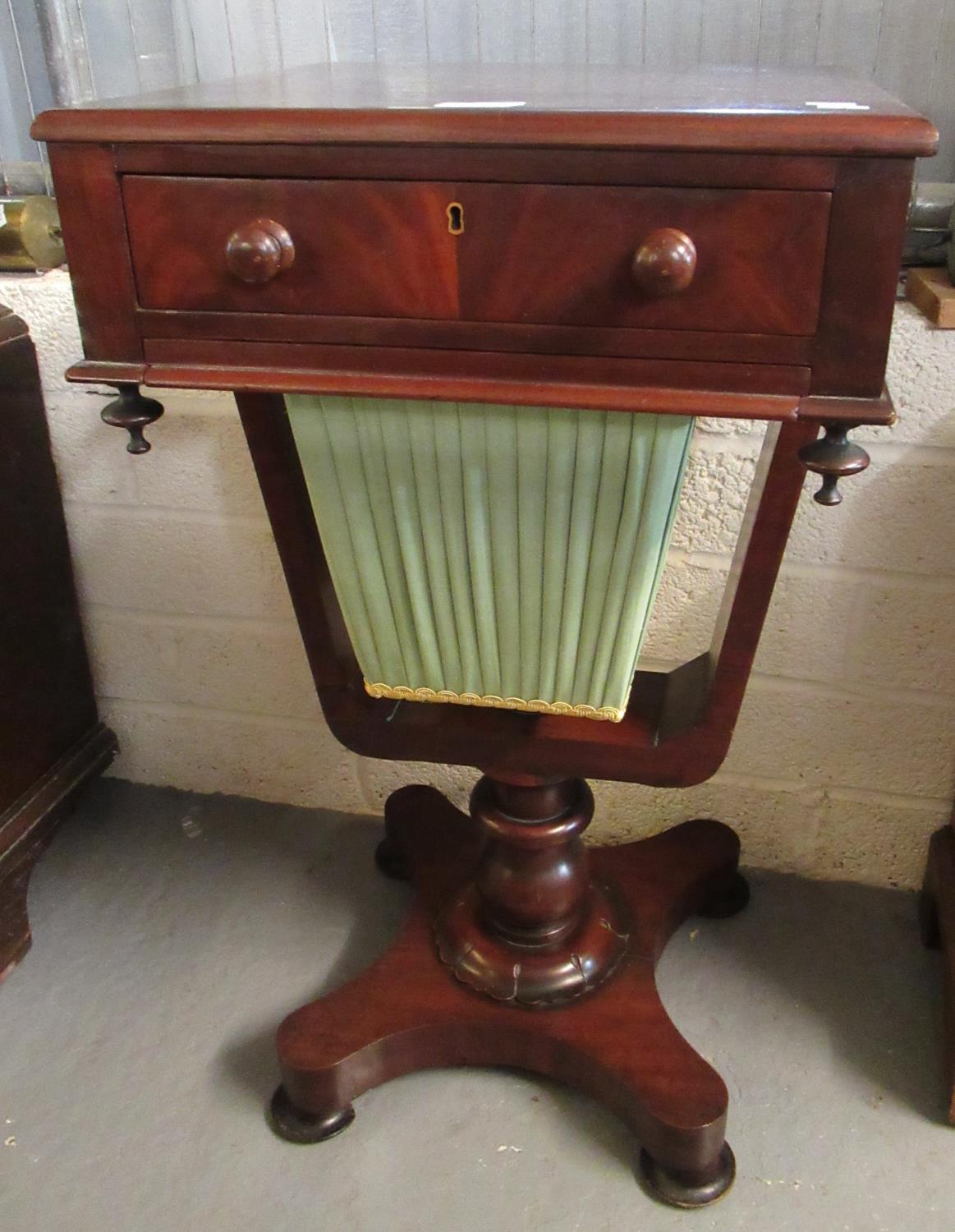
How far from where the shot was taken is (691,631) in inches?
51.7

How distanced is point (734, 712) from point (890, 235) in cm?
46

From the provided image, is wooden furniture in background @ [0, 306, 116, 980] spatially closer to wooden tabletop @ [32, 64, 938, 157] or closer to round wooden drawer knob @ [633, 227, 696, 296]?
wooden tabletop @ [32, 64, 938, 157]

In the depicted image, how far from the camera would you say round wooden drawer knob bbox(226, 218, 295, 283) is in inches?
27.8

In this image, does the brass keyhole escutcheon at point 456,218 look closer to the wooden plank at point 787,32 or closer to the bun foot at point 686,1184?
the wooden plank at point 787,32

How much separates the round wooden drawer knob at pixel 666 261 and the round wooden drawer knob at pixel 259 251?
224 millimetres

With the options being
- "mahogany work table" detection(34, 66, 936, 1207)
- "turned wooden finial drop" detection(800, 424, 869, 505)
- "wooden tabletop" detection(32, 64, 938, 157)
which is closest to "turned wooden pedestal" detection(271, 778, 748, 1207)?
"mahogany work table" detection(34, 66, 936, 1207)

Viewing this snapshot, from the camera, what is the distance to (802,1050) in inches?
46.8

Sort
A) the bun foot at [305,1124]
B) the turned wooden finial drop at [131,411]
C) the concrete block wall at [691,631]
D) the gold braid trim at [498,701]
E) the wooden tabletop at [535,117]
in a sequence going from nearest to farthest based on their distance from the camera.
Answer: the wooden tabletop at [535,117]
the turned wooden finial drop at [131,411]
the gold braid trim at [498,701]
the bun foot at [305,1124]
the concrete block wall at [691,631]

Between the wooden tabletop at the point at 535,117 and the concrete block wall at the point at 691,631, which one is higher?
the wooden tabletop at the point at 535,117

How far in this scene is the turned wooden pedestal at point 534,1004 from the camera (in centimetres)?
105

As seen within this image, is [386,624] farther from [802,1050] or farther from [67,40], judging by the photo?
[67,40]

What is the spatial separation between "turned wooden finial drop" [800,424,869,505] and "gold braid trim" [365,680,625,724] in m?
0.32

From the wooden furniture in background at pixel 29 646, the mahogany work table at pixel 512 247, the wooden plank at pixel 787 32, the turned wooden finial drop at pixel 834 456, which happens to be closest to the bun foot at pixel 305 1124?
the wooden furniture in background at pixel 29 646

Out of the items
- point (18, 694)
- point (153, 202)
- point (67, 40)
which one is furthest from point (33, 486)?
point (153, 202)
